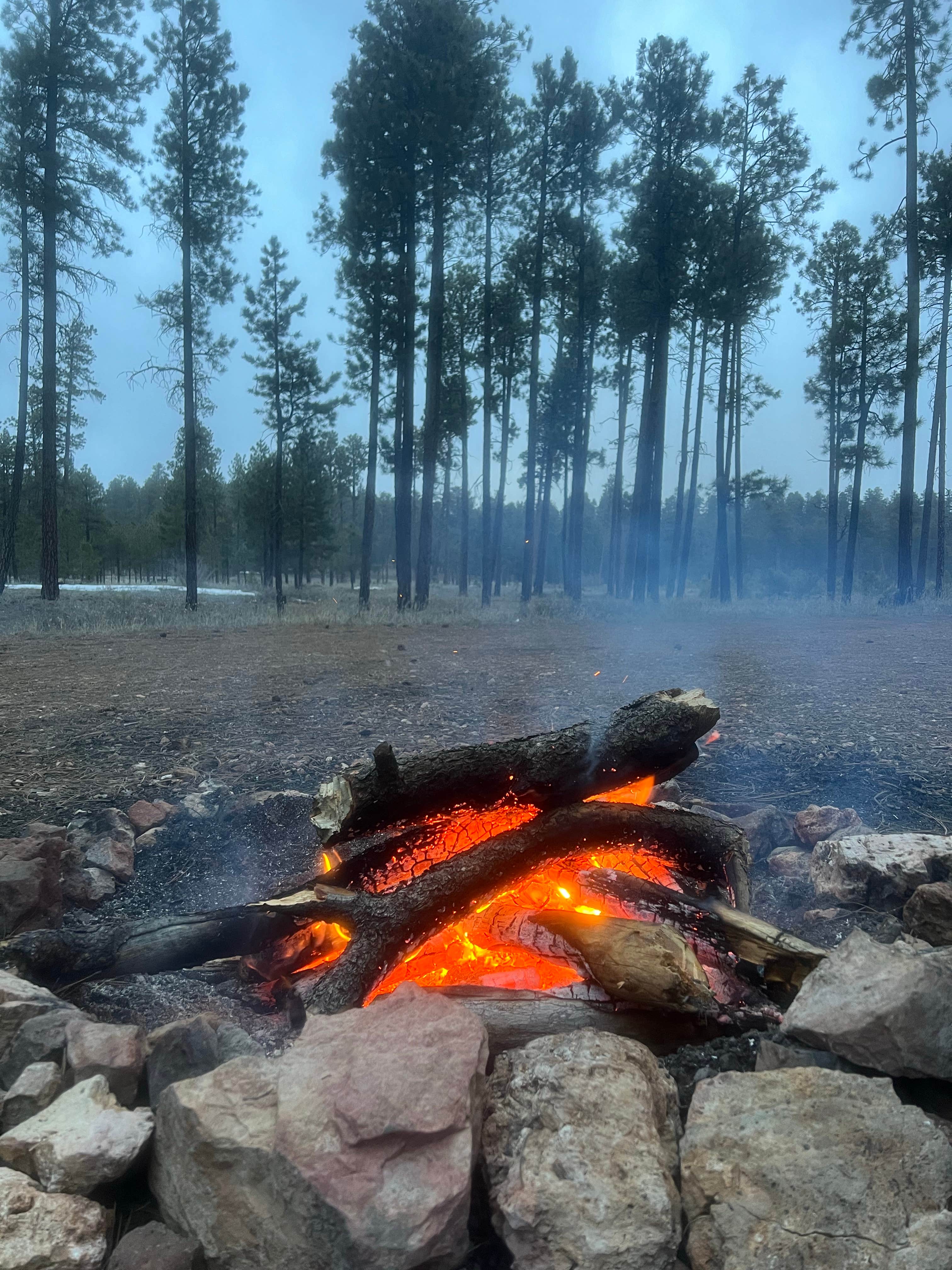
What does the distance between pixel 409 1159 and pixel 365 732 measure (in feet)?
11.7

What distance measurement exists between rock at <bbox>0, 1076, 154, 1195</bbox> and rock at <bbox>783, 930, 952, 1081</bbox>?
143 centimetres

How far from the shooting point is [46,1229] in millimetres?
1231

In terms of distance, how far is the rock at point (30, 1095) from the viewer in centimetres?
147

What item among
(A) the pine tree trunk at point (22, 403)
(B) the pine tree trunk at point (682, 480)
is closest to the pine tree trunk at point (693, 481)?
(B) the pine tree trunk at point (682, 480)

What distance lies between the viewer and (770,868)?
290 cm

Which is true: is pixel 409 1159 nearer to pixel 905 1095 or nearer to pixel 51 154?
pixel 905 1095

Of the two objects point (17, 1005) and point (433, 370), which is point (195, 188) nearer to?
point (433, 370)

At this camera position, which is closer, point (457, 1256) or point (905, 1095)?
point (457, 1256)

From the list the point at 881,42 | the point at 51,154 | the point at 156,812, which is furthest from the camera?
the point at 881,42

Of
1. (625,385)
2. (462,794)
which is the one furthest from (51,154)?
(625,385)

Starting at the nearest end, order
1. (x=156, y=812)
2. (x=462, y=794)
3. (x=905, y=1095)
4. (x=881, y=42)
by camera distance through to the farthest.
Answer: (x=905, y=1095)
(x=462, y=794)
(x=156, y=812)
(x=881, y=42)

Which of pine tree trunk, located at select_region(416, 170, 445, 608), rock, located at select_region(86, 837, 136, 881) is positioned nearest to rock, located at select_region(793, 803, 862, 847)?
rock, located at select_region(86, 837, 136, 881)

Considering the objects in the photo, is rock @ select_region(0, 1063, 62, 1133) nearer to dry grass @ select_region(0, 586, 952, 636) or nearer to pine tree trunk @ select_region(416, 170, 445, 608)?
dry grass @ select_region(0, 586, 952, 636)

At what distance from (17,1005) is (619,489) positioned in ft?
108
